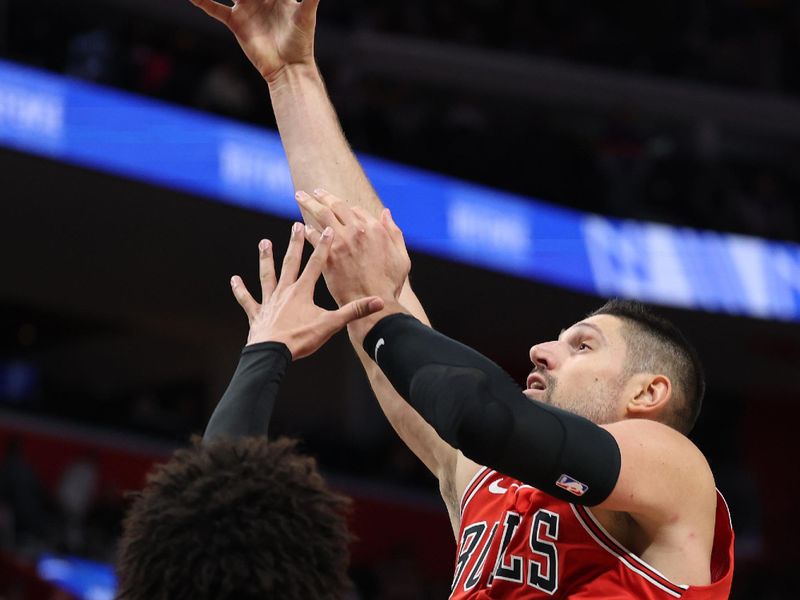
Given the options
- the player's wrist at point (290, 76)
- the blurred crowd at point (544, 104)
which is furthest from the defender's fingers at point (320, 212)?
the blurred crowd at point (544, 104)

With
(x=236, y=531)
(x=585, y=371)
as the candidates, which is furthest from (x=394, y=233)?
(x=236, y=531)

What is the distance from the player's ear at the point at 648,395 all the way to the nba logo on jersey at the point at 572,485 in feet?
1.53

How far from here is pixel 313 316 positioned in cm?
242

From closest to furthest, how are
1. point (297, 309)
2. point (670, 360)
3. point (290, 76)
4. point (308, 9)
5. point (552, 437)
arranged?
point (552, 437), point (297, 309), point (670, 360), point (308, 9), point (290, 76)

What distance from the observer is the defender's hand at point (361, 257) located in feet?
8.39

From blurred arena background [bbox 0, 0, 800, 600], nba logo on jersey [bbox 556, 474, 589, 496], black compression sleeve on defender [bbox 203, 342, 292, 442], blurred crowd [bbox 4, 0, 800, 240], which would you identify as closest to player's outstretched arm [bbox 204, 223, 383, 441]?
black compression sleeve on defender [bbox 203, 342, 292, 442]

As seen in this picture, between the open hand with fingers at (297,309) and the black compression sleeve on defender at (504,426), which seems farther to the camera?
the open hand with fingers at (297,309)

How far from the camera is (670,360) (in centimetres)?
278

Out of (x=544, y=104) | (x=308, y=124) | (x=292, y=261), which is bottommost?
(x=292, y=261)

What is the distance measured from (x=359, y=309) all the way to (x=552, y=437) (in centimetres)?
46

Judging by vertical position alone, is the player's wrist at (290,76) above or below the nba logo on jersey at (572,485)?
above

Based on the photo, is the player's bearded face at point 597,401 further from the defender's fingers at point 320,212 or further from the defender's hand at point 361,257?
the defender's fingers at point 320,212

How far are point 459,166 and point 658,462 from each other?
10020 mm

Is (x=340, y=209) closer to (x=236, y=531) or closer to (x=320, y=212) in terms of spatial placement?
(x=320, y=212)
